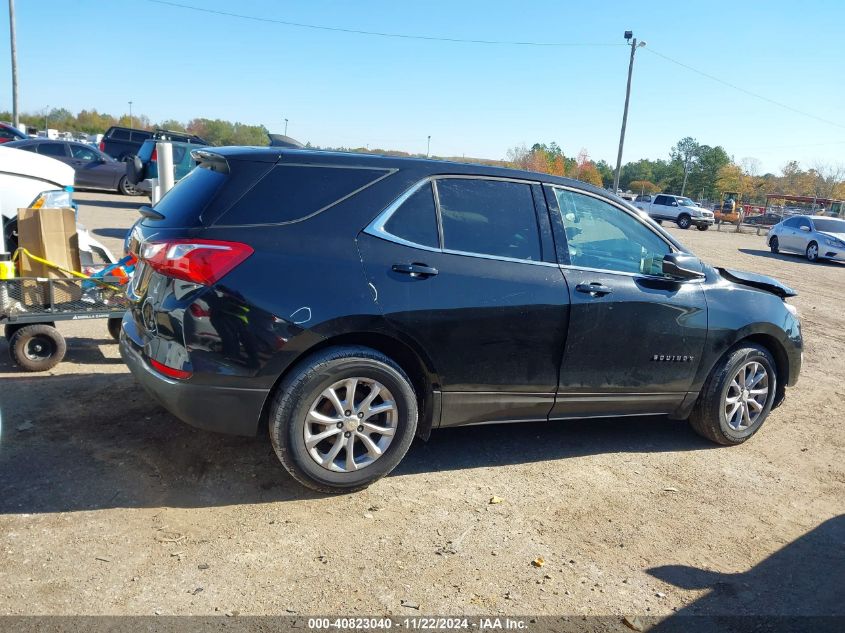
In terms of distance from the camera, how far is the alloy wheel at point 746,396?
4930 millimetres

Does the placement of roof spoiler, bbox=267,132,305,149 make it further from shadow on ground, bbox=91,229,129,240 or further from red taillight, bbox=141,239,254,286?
shadow on ground, bbox=91,229,129,240

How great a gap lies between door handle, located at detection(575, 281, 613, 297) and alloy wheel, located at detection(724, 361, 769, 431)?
4.43ft

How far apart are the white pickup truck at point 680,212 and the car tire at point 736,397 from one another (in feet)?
113

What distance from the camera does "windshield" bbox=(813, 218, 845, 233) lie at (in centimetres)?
2197

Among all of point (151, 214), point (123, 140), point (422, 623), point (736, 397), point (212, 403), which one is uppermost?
point (123, 140)

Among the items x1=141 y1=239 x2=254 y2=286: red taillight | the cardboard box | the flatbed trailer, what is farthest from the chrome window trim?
the cardboard box

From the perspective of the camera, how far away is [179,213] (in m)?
3.65

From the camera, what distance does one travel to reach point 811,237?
2198cm

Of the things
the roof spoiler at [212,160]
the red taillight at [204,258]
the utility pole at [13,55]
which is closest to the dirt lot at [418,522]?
the red taillight at [204,258]

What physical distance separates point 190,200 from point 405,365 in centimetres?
149

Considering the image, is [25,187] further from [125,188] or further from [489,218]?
[125,188]

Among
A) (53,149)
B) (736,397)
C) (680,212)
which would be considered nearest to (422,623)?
(736,397)

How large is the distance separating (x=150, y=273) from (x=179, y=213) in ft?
1.19

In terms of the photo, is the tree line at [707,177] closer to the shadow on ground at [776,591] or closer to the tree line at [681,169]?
the tree line at [681,169]
